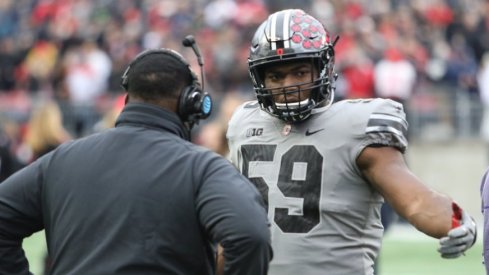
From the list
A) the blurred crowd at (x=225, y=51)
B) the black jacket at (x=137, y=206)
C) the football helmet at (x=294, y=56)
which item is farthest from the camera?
the blurred crowd at (x=225, y=51)

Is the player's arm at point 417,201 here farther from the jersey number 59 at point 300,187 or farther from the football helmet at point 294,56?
the football helmet at point 294,56

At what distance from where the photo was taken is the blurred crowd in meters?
16.8

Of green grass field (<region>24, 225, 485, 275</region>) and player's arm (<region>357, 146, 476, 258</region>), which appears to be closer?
player's arm (<region>357, 146, 476, 258</region>)

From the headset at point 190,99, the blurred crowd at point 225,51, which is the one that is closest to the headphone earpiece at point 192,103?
the headset at point 190,99

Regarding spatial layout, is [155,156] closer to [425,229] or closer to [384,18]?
[425,229]

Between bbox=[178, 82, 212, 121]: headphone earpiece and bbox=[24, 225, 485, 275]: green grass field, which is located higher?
bbox=[178, 82, 212, 121]: headphone earpiece

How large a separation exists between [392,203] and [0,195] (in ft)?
4.36

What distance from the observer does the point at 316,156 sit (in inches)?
179

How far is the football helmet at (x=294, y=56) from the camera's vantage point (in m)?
4.58

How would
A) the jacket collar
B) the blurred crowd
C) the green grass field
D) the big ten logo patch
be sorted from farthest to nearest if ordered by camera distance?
1. the blurred crowd
2. the green grass field
3. the big ten logo patch
4. the jacket collar

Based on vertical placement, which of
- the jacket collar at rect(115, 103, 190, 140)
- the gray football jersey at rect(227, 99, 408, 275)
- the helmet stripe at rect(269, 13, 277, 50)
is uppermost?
the helmet stripe at rect(269, 13, 277, 50)

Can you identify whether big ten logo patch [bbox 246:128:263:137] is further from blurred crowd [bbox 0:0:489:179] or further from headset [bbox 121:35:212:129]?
blurred crowd [bbox 0:0:489:179]

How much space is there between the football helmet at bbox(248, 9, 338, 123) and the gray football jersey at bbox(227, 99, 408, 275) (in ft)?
0.29

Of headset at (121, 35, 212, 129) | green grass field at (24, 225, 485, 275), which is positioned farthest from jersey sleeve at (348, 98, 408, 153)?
green grass field at (24, 225, 485, 275)
